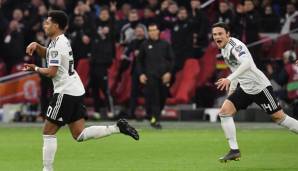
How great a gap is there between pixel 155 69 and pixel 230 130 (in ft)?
26.2

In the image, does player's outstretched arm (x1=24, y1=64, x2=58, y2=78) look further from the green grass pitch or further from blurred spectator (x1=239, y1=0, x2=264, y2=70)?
blurred spectator (x1=239, y1=0, x2=264, y2=70)

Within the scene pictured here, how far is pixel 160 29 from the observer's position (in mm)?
24828

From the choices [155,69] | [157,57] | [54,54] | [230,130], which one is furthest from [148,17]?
[54,54]

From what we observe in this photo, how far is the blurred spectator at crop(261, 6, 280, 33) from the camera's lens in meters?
25.8

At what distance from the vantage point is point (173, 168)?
1261 centimetres

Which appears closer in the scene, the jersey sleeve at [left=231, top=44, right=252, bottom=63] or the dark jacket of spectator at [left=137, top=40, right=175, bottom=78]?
the jersey sleeve at [left=231, top=44, right=252, bottom=63]

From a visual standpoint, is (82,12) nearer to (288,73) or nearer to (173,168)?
(288,73)

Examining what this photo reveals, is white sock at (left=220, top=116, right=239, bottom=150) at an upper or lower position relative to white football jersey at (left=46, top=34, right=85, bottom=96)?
lower

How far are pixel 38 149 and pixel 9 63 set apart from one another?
1052 cm

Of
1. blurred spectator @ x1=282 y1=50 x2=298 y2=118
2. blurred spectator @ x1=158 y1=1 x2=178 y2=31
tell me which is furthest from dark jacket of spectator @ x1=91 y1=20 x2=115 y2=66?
blurred spectator @ x1=282 y1=50 x2=298 y2=118

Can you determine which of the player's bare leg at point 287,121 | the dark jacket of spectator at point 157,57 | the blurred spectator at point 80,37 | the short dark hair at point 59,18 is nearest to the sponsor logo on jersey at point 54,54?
the short dark hair at point 59,18

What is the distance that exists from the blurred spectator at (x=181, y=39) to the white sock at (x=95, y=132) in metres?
12.0

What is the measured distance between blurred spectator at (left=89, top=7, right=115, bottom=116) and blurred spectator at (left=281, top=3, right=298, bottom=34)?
5.36 metres

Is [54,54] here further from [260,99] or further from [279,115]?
[279,115]
